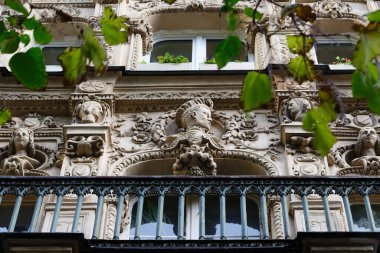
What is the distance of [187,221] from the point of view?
1047 centimetres

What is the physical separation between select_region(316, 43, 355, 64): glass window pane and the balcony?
4.47 meters

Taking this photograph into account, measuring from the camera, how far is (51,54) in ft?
50.3

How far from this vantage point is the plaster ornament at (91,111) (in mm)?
12000

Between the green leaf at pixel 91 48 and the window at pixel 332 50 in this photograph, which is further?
the window at pixel 332 50

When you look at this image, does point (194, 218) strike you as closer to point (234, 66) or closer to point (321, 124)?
point (234, 66)

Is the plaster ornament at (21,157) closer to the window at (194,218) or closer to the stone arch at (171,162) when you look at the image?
the stone arch at (171,162)

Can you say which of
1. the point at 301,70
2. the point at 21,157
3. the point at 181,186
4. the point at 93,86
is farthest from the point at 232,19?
the point at 93,86

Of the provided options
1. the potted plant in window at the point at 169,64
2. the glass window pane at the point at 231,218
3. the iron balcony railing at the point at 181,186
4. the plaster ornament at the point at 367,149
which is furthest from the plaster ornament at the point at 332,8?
the iron balcony railing at the point at 181,186

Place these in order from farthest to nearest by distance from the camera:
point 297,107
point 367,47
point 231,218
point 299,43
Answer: point 297,107, point 231,218, point 299,43, point 367,47

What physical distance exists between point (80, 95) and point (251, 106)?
699cm

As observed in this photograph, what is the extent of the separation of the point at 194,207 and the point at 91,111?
8.08 feet

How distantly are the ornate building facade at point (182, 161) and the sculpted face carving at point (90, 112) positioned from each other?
0.07 feet

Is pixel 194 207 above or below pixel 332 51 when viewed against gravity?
below

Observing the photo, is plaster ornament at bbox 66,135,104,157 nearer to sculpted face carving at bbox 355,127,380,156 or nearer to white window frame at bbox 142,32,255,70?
white window frame at bbox 142,32,255,70
